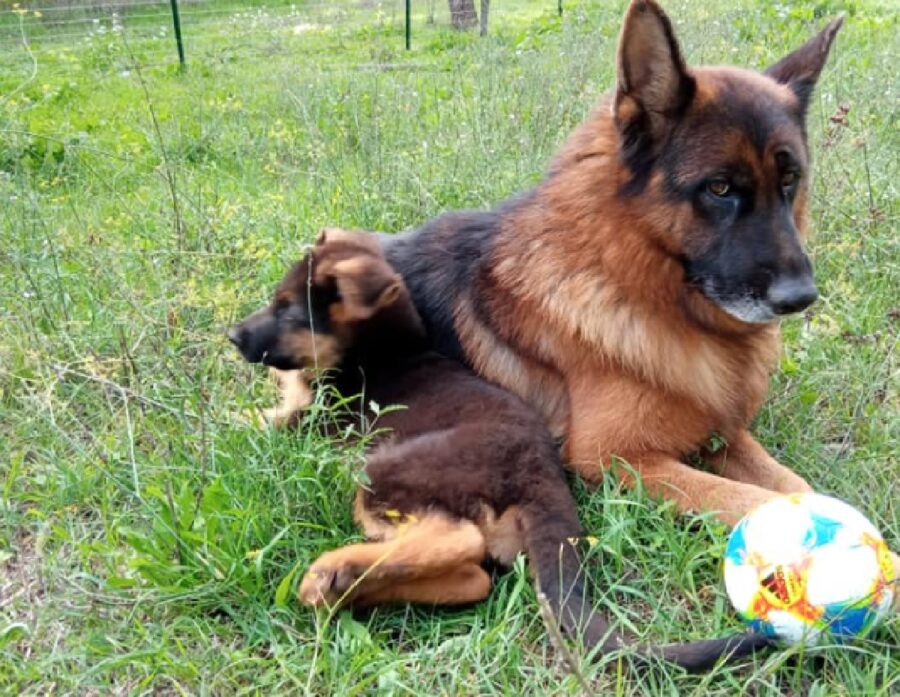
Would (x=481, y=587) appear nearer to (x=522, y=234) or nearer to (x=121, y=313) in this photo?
(x=522, y=234)

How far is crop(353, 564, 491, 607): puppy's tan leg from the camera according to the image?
90.9 inches

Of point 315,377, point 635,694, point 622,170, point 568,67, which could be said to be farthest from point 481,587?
point 568,67

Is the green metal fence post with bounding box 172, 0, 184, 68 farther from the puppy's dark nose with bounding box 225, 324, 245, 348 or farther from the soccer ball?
the soccer ball

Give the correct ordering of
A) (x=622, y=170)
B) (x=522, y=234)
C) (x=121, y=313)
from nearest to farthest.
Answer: (x=622, y=170)
(x=522, y=234)
(x=121, y=313)

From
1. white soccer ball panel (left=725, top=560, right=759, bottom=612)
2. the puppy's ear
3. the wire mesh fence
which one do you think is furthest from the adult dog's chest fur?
the wire mesh fence

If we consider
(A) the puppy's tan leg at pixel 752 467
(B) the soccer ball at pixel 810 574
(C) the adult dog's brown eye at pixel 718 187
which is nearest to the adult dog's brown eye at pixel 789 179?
(C) the adult dog's brown eye at pixel 718 187

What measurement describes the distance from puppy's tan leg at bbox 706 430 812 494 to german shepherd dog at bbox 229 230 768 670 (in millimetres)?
699

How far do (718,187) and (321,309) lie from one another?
1.47 meters

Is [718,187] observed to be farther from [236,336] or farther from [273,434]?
[236,336]

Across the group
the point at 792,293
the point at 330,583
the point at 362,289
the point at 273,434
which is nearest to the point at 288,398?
the point at 273,434

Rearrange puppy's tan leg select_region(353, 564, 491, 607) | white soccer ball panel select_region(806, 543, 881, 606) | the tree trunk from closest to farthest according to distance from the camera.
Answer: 1. white soccer ball panel select_region(806, 543, 881, 606)
2. puppy's tan leg select_region(353, 564, 491, 607)
3. the tree trunk

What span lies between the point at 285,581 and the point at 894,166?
4.27 meters

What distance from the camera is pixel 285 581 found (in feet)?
7.53

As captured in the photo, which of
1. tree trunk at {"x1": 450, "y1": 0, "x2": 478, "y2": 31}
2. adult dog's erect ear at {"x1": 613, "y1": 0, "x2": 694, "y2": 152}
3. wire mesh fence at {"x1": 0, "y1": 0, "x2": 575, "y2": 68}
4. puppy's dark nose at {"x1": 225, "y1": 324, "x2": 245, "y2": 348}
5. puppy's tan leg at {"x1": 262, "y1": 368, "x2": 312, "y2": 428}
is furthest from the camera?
tree trunk at {"x1": 450, "y1": 0, "x2": 478, "y2": 31}
